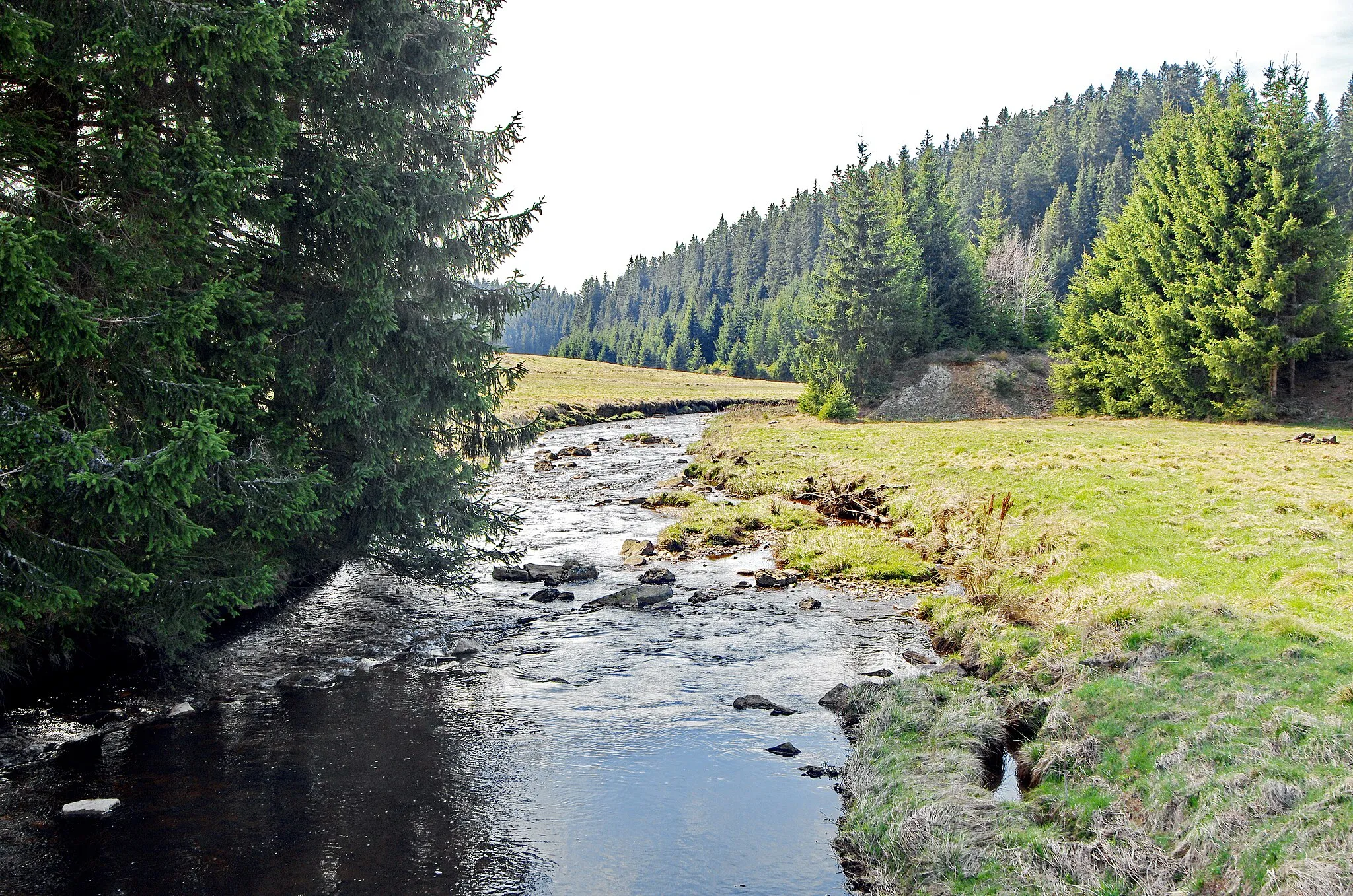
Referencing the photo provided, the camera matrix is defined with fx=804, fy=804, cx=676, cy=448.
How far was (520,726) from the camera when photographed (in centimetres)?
1041

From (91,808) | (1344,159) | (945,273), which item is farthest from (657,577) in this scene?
(1344,159)

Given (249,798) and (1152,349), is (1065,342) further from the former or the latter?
(249,798)

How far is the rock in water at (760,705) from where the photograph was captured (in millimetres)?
10812

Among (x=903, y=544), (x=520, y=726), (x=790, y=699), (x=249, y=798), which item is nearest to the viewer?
(x=249, y=798)

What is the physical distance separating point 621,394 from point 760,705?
6867 cm

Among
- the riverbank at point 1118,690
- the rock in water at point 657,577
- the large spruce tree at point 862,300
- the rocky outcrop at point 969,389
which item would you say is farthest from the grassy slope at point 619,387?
the riverbank at point 1118,690

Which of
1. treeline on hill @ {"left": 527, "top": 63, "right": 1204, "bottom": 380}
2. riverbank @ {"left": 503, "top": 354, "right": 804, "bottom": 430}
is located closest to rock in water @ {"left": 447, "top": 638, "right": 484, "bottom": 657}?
riverbank @ {"left": 503, "top": 354, "right": 804, "bottom": 430}

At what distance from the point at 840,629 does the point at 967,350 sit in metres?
44.7

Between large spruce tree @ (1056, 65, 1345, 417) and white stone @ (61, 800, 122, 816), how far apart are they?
42959 mm

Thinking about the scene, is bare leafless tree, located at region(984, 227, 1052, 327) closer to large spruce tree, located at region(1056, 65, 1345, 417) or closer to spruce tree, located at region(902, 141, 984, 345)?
spruce tree, located at region(902, 141, 984, 345)

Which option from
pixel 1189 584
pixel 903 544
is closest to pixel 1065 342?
pixel 903 544

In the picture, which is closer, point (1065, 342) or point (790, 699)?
point (790, 699)

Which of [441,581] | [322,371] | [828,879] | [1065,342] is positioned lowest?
[828,879]

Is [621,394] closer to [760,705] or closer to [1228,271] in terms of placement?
[1228,271]
